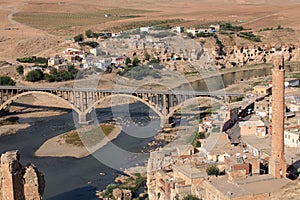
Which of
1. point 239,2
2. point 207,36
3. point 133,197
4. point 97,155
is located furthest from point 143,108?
point 239,2

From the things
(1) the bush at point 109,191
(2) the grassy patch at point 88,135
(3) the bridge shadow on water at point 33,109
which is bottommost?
(3) the bridge shadow on water at point 33,109

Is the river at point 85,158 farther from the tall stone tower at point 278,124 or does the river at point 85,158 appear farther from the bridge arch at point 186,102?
the tall stone tower at point 278,124

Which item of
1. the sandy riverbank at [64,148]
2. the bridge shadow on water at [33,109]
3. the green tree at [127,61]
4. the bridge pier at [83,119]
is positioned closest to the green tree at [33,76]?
the bridge shadow on water at [33,109]

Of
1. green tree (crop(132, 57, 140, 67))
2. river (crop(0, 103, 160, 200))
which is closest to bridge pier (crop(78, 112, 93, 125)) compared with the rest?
river (crop(0, 103, 160, 200))

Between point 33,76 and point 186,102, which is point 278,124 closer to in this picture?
point 186,102

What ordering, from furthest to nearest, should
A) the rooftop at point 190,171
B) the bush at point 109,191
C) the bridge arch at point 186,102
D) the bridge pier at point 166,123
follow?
the bridge arch at point 186,102 < the bridge pier at point 166,123 < the bush at point 109,191 < the rooftop at point 190,171

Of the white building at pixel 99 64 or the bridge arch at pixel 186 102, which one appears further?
the white building at pixel 99 64

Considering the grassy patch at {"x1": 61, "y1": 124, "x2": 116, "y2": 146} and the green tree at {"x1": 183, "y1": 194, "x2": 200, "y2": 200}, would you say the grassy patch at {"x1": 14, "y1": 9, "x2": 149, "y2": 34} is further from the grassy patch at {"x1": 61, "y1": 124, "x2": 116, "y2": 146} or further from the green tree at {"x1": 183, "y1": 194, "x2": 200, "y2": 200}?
the green tree at {"x1": 183, "y1": 194, "x2": 200, "y2": 200}
